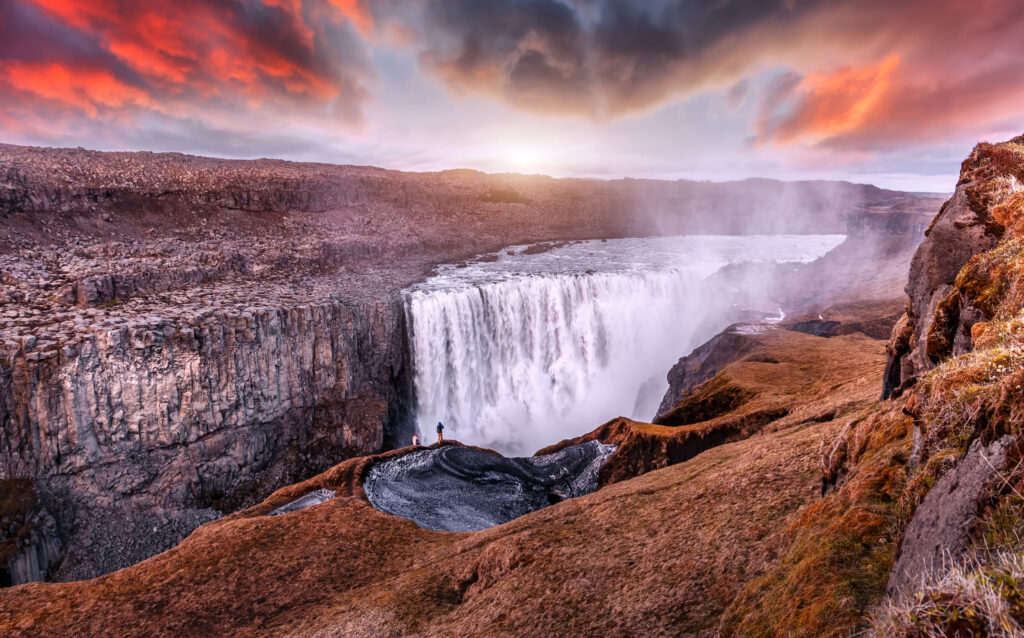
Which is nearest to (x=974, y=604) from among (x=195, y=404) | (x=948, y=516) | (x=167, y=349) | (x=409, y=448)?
(x=948, y=516)

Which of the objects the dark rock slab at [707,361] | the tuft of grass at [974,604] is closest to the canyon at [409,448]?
the tuft of grass at [974,604]

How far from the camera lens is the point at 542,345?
1828 inches

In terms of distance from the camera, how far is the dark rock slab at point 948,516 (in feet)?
11.4

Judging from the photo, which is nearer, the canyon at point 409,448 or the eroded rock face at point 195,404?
the canyon at point 409,448

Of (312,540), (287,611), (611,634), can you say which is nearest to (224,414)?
(312,540)

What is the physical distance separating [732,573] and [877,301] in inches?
2050

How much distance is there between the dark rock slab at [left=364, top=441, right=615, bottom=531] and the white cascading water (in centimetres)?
1826

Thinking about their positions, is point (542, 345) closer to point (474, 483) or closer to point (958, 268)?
point (474, 483)

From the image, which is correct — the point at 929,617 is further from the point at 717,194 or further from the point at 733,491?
the point at 717,194

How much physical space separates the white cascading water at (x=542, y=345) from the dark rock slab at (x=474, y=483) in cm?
1826

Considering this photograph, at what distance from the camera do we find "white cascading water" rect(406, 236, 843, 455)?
41750mm

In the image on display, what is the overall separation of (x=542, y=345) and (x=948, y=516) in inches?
1681

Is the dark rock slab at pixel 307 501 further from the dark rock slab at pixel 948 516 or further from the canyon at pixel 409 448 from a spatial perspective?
the dark rock slab at pixel 948 516

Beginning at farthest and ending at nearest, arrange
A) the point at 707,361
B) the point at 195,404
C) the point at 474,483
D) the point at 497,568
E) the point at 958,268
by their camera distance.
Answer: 1. the point at 707,361
2. the point at 195,404
3. the point at 474,483
4. the point at 497,568
5. the point at 958,268
